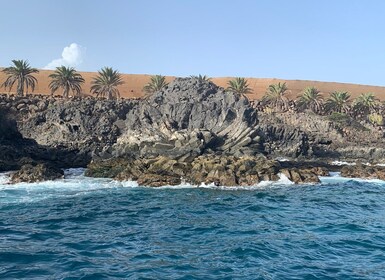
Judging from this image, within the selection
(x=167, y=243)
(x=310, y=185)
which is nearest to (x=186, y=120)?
(x=310, y=185)

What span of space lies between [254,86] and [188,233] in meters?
130

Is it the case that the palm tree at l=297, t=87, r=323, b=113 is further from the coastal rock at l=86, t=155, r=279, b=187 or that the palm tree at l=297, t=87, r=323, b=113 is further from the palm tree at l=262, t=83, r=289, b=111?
the coastal rock at l=86, t=155, r=279, b=187

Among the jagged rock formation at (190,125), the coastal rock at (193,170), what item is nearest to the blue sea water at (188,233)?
the coastal rock at (193,170)

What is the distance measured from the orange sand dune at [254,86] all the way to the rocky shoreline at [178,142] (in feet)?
174

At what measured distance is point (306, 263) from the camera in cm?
1571

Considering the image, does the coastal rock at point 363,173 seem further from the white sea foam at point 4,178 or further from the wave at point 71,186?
the white sea foam at point 4,178

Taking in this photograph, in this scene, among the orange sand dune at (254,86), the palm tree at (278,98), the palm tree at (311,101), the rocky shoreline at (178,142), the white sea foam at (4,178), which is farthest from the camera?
the orange sand dune at (254,86)

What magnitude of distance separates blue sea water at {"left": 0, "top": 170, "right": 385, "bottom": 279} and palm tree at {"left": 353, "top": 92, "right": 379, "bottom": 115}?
5835 cm

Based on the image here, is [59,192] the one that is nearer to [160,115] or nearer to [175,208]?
[175,208]

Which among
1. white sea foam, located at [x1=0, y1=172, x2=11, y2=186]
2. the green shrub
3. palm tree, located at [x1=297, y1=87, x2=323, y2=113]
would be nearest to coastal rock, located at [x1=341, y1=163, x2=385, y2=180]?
white sea foam, located at [x1=0, y1=172, x2=11, y2=186]

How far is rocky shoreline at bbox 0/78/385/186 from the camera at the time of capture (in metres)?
38.0

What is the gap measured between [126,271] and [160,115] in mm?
42315

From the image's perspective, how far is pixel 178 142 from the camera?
4606 cm

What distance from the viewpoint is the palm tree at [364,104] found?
86.8 metres
